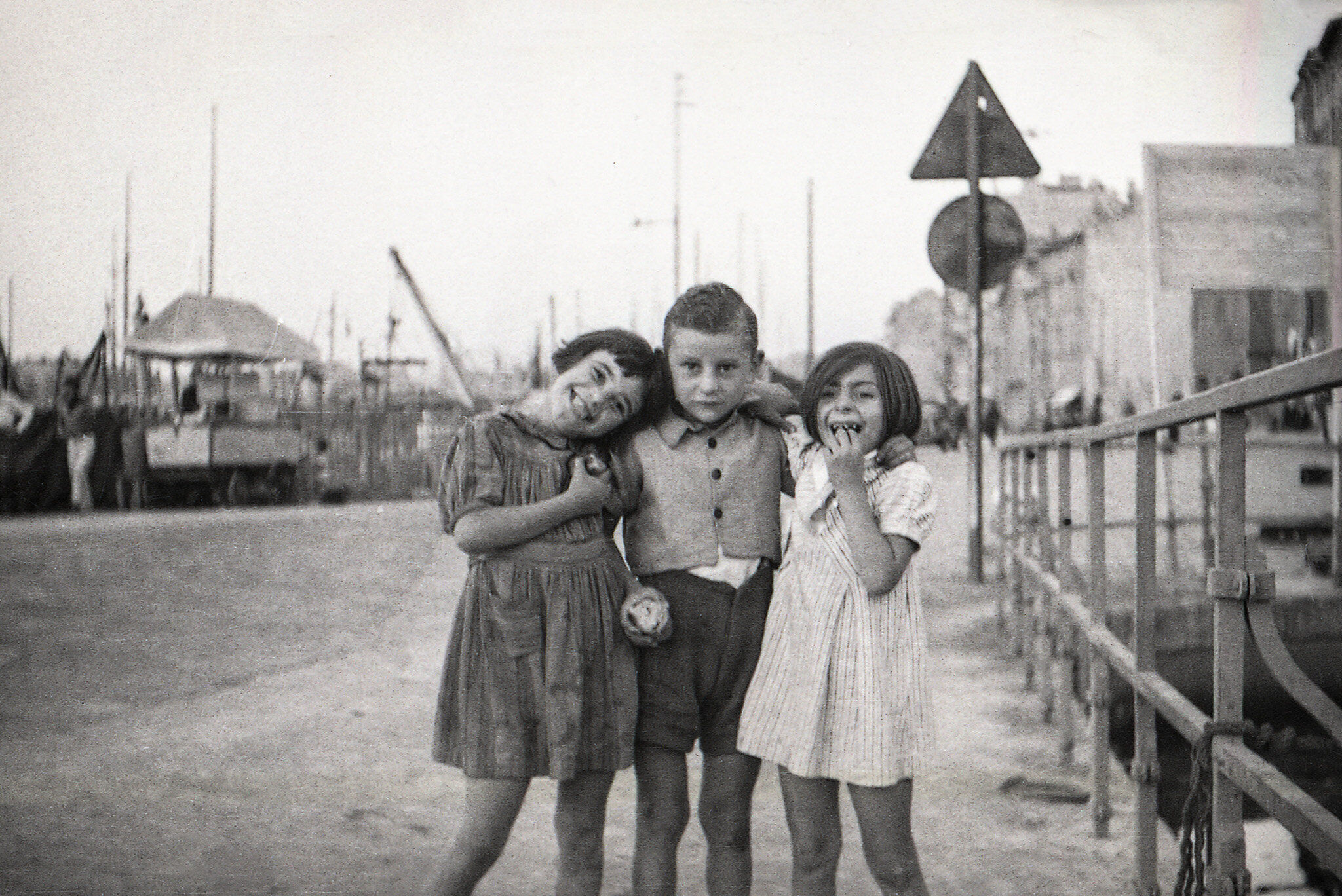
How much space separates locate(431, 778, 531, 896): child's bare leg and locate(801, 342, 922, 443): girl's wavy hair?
861mm

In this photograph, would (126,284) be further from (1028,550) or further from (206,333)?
(1028,550)

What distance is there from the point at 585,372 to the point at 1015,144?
3.45 metres

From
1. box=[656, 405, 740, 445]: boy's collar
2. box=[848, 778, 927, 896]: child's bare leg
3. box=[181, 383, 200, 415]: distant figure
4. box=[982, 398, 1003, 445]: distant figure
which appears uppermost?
box=[982, 398, 1003, 445]: distant figure

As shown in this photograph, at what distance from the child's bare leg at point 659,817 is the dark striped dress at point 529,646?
0.22ft

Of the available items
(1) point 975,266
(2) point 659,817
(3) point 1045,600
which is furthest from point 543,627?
(1) point 975,266

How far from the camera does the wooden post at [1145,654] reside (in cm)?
213

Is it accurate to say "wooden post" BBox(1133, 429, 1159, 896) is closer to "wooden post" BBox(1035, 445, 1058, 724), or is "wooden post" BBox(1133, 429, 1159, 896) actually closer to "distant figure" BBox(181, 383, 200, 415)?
"wooden post" BBox(1035, 445, 1058, 724)

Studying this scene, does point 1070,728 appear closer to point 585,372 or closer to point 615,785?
point 615,785

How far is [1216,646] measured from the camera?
65.4 inches

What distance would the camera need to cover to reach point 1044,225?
2745cm

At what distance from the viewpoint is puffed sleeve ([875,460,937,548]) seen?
1935 millimetres

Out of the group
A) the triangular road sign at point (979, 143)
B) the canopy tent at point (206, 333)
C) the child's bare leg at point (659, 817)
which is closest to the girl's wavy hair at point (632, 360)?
the child's bare leg at point (659, 817)

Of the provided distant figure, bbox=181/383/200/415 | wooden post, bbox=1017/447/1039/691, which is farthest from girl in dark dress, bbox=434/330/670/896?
distant figure, bbox=181/383/200/415

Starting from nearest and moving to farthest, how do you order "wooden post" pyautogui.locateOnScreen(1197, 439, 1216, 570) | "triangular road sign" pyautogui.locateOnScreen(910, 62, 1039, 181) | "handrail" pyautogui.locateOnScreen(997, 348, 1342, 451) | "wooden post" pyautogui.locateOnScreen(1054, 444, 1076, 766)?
"handrail" pyautogui.locateOnScreen(997, 348, 1342, 451) < "wooden post" pyautogui.locateOnScreen(1054, 444, 1076, 766) < "triangular road sign" pyautogui.locateOnScreen(910, 62, 1039, 181) < "wooden post" pyautogui.locateOnScreen(1197, 439, 1216, 570)
